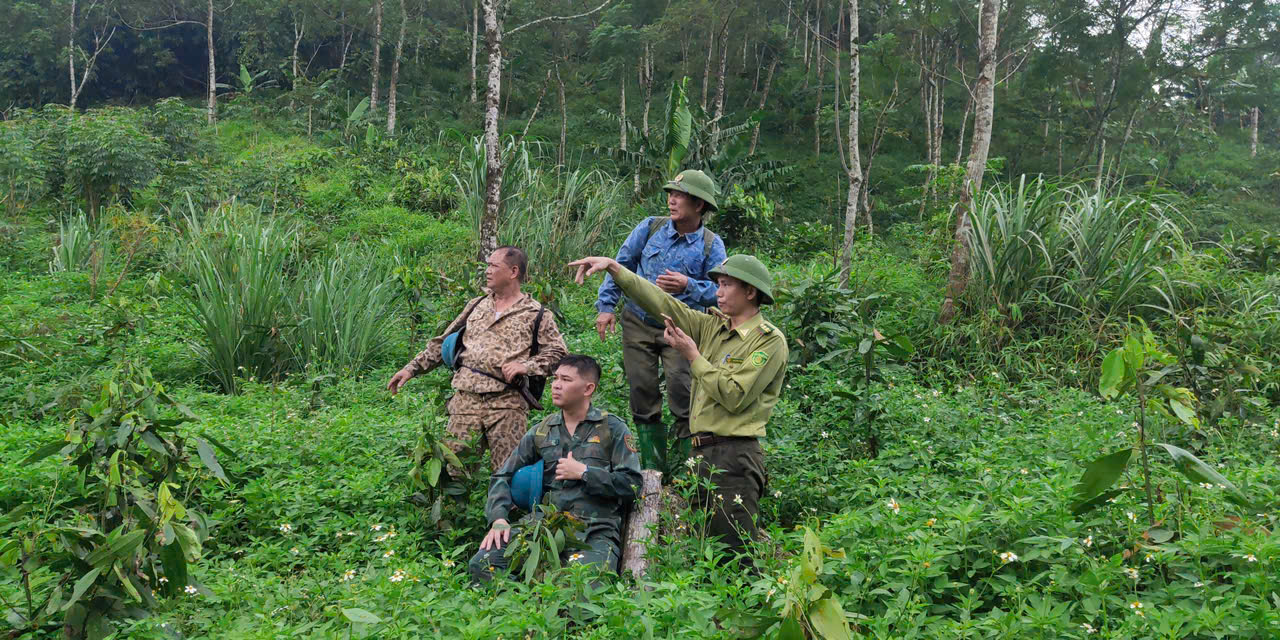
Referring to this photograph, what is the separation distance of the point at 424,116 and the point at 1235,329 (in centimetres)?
2384

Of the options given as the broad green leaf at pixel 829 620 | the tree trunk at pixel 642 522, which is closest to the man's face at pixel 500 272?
the tree trunk at pixel 642 522

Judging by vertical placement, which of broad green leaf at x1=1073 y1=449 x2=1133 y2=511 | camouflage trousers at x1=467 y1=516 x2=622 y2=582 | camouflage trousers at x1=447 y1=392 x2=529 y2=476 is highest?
broad green leaf at x1=1073 y1=449 x2=1133 y2=511

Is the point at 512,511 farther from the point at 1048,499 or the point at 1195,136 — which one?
the point at 1195,136

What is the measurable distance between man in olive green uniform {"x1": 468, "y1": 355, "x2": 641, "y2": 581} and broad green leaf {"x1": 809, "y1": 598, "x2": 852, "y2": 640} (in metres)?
1.54

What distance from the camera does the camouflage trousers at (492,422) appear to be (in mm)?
4855

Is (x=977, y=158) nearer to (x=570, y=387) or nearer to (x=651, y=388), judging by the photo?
(x=651, y=388)

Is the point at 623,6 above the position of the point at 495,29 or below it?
above

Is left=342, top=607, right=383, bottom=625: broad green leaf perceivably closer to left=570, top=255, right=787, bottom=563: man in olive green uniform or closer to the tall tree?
left=570, top=255, right=787, bottom=563: man in olive green uniform

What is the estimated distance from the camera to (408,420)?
5.86 metres

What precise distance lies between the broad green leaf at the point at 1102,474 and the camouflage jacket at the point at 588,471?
76.5 inches

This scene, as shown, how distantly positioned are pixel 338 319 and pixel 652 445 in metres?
4.08

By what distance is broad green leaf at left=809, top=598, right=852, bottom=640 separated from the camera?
2.45 meters

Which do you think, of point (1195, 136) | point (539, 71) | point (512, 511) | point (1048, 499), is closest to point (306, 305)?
point (512, 511)

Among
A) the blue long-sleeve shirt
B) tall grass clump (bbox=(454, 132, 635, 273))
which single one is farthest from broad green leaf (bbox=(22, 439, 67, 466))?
tall grass clump (bbox=(454, 132, 635, 273))
